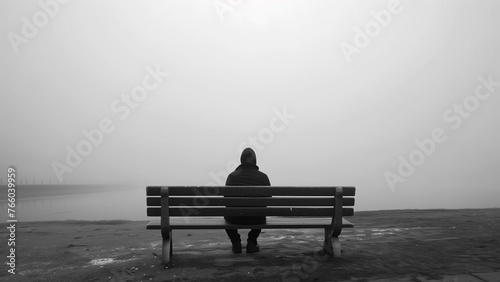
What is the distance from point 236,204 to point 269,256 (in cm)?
92

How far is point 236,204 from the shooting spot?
4.57 metres

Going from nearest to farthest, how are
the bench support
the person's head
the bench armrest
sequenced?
1. the bench support
2. the bench armrest
3. the person's head

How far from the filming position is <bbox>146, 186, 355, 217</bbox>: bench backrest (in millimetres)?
4520

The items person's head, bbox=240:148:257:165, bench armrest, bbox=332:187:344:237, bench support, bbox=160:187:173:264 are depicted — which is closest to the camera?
bench support, bbox=160:187:173:264

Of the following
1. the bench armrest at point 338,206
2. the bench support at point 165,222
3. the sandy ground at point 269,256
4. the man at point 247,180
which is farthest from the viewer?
the man at point 247,180

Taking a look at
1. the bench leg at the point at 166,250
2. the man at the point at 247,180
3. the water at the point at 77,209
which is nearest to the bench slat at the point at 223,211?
the bench leg at the point at 166,250

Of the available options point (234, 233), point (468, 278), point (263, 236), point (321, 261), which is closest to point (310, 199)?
point (321, 261)

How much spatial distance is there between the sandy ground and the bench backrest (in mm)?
645

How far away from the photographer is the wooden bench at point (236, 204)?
4523 millimetres

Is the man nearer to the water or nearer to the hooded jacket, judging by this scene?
the hooded jacket

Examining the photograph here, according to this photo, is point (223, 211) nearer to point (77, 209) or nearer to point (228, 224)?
point (228, 224)

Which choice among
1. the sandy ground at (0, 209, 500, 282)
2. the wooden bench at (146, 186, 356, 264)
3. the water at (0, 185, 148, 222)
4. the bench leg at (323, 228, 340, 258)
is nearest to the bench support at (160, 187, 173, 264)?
the wooden bench at (146, 186, 356, 264)

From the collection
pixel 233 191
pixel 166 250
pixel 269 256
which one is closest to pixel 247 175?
pixel 233 191

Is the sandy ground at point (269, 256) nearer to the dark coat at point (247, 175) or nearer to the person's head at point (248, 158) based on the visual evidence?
the dark coat at point (247, 175)
